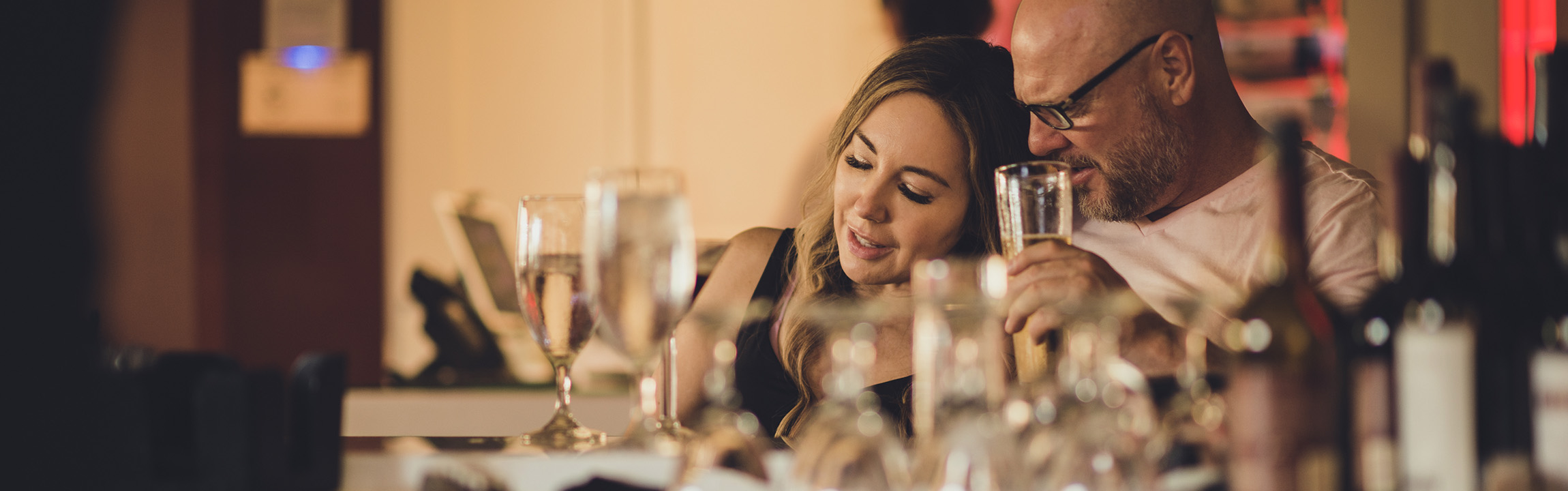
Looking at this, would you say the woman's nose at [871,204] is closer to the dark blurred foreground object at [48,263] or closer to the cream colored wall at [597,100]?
the dark blurred foreground object at [48,263]

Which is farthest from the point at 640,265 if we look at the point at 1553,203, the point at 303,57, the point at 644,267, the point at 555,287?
the point at 303,57

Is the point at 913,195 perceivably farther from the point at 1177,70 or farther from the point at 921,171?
the point at 1177,70

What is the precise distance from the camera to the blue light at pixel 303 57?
4078mm

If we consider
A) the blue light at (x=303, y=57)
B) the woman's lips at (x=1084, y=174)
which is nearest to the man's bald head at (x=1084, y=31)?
the woman's lips at (x=1084, y=174)

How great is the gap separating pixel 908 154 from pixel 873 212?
10 cm

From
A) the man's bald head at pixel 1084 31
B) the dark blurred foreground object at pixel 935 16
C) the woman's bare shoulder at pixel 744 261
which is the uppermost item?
the dark blurred foreground object at pixel 935 16

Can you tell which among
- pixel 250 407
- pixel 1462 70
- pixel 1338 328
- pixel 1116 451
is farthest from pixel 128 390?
pixel 1462 70

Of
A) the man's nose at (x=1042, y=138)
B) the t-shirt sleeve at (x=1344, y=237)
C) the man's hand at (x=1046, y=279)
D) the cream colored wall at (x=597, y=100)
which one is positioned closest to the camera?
the man's hand at (x=1046, y=279)

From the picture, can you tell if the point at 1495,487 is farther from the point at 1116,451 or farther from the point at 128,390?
the point at 128,390

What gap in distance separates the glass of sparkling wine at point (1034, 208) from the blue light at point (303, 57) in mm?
3641

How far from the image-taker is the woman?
5.30ft

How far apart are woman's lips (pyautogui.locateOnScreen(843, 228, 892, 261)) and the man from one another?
289 millimetres

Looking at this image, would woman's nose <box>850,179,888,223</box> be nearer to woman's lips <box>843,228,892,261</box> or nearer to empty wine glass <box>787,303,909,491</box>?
woman's lips <box>843,228,892,261</box>

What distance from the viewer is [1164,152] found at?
5.91 feet
